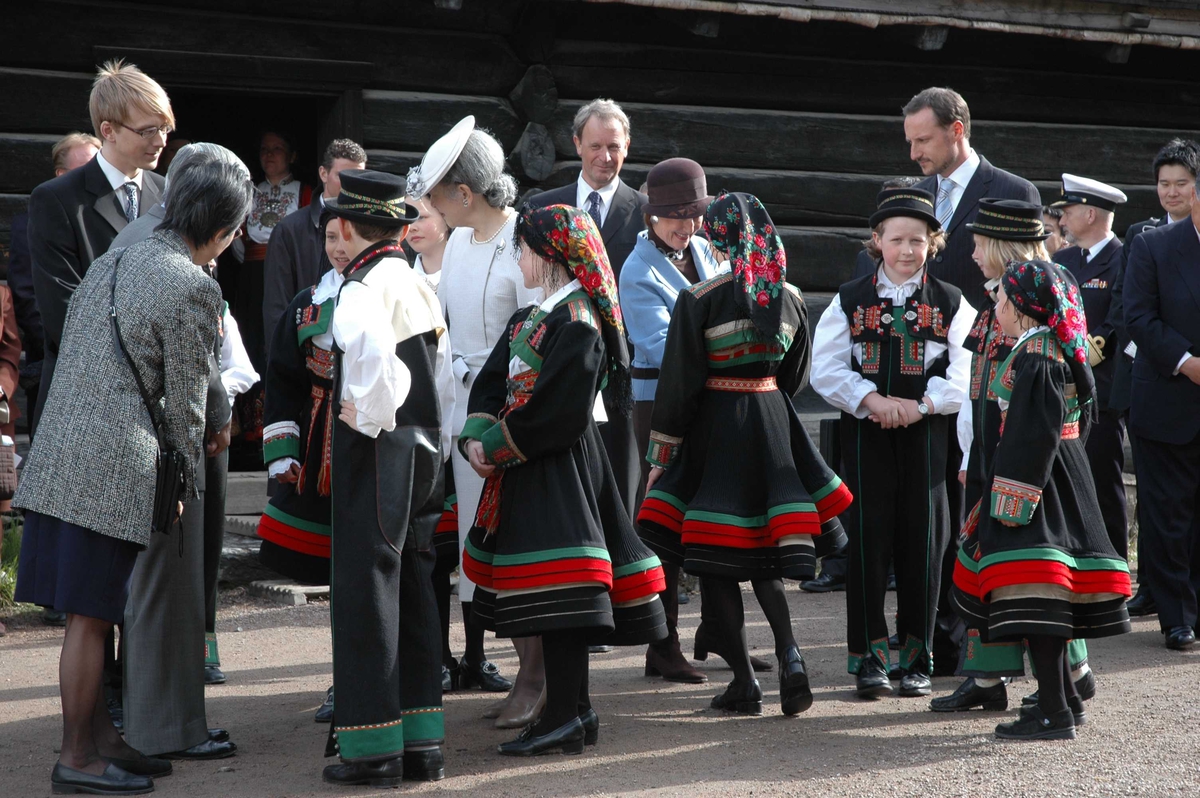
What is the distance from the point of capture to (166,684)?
3885 mm

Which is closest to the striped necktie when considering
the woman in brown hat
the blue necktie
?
the woman in brown hat

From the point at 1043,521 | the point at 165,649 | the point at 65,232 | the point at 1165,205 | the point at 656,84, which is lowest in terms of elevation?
the point at 165,649

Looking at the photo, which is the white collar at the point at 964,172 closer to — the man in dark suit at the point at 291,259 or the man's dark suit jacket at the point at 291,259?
the man in dark suit at the point at 291,259

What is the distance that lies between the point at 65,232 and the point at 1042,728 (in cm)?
374

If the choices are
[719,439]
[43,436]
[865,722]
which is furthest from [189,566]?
[865,722]

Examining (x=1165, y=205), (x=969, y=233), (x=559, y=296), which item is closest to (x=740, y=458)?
(x=559, y=296)

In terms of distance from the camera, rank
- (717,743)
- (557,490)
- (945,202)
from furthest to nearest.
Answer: (945,202), (717,743), (557,490)

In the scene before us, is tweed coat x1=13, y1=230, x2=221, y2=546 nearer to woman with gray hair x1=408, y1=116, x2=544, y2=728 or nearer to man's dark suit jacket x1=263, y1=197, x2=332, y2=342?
woman with gray hair x1=408, y1=116, x2=544, y2=728

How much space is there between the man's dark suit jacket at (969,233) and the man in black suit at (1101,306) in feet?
4.39

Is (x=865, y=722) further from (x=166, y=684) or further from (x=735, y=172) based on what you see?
(x=735, y=172)

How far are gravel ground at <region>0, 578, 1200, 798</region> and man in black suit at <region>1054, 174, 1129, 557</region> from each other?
131 centimetres

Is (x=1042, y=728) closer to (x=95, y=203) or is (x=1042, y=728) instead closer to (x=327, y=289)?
(x=327, y=289)

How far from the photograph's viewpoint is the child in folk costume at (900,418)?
184 inches

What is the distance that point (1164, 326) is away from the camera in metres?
5.79
